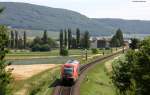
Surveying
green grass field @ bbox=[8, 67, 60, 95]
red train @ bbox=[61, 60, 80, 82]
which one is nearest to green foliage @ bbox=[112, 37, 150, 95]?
red train @ bbox=[61, 60, 80, 82]

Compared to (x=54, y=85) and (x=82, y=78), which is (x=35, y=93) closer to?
(x=54, y=85)

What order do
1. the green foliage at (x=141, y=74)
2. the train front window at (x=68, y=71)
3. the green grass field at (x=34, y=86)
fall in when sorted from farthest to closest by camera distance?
1. the train front window at (x=68, y=71)
2. the green grass field at (x=34, y=86)
3. the green foliage at (x=141, y=74)

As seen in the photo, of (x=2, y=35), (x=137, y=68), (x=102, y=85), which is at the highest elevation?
(x=2, y=35)

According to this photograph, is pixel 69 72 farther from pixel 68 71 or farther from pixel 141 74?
pixel 141 74

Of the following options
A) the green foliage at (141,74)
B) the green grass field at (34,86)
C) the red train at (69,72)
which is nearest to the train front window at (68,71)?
the red train at (69,72)

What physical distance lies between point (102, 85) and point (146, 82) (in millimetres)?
31216

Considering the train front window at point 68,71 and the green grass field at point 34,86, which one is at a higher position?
the train front window at point 68,71

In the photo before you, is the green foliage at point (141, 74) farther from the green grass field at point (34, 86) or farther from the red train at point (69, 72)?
the green grass field at point (34, 86)

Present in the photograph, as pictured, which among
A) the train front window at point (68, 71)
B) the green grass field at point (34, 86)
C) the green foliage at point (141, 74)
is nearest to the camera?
the green foliage at point (141, 74)

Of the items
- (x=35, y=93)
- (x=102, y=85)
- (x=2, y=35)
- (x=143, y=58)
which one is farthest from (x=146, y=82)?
(x=102, y=85)

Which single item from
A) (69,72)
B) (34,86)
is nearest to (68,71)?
(69,72)

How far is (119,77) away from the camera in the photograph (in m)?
71.5

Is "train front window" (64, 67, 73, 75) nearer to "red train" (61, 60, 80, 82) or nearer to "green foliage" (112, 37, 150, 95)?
"red train" (61, 60, 80, 82)

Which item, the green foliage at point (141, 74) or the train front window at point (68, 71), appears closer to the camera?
the green foliage at point (141, 74)
